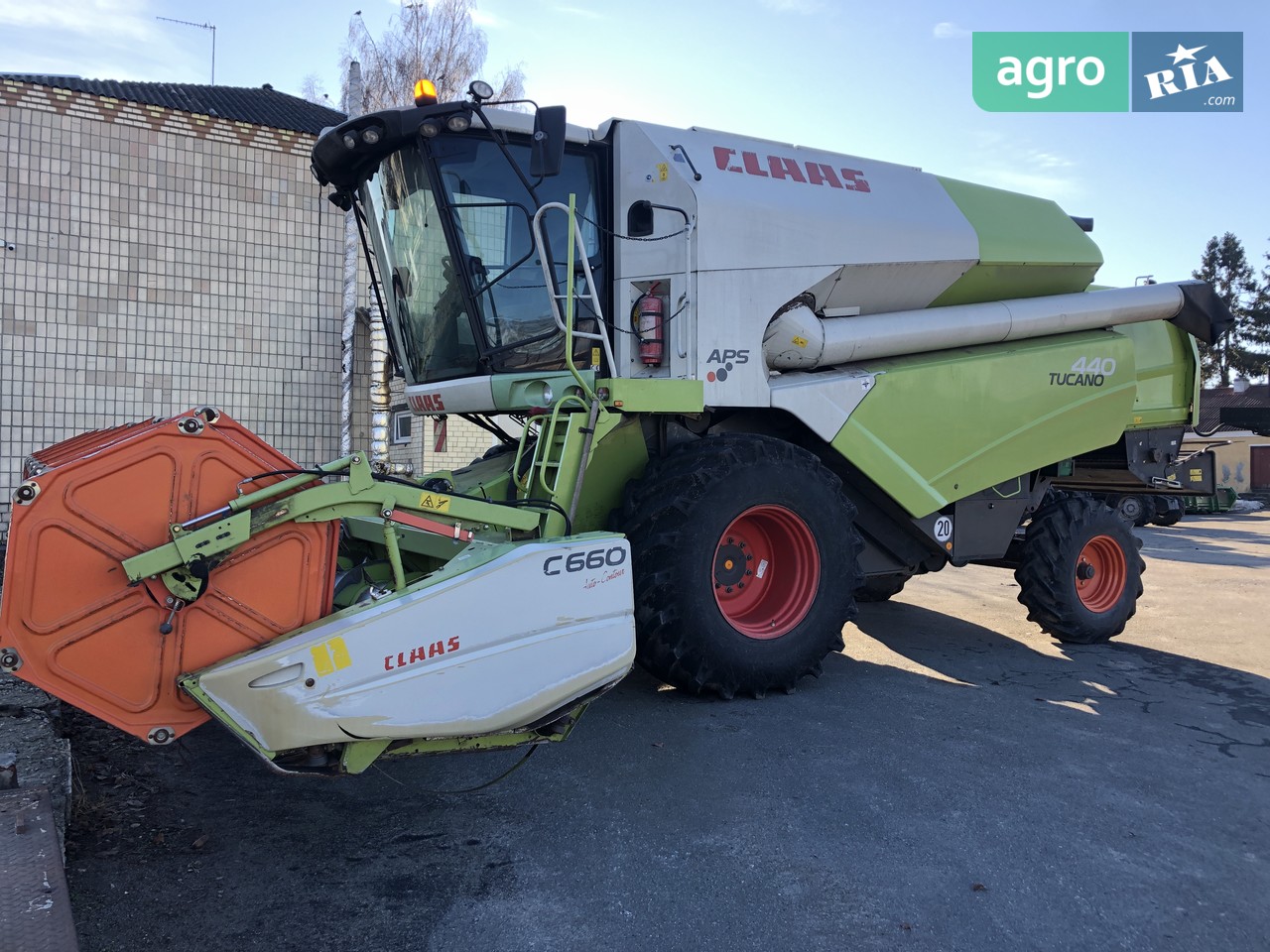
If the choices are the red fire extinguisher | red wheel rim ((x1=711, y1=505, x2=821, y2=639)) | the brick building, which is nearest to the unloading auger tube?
the red fire extinguisher

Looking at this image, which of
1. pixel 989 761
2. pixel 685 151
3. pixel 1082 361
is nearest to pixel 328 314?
pixel 685 151

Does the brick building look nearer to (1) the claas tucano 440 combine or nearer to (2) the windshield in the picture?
(1) the claas tucano 440 combine

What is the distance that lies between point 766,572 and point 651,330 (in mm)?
1445

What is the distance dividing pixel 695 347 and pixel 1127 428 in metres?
4.19

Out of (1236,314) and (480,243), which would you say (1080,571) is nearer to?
(480,243)

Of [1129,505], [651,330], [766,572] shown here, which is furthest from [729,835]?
[1129,505]

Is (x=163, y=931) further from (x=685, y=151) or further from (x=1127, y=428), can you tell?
(x=1127, y=428)

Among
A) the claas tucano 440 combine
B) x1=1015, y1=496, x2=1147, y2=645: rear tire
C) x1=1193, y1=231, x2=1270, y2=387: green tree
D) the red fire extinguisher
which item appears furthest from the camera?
x1=1193, y1=231, x2=1270, y2=387: green tree

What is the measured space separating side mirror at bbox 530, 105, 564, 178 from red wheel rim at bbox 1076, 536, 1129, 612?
192 inches

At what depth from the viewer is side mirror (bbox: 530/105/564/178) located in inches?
144

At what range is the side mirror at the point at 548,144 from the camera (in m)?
3.66

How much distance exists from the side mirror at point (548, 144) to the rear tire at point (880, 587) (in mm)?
3893

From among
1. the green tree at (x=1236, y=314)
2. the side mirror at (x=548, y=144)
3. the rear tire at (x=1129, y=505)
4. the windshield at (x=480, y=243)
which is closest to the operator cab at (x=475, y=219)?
the windshield at (x=480, y=243)

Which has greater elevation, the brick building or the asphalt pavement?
the brick building
